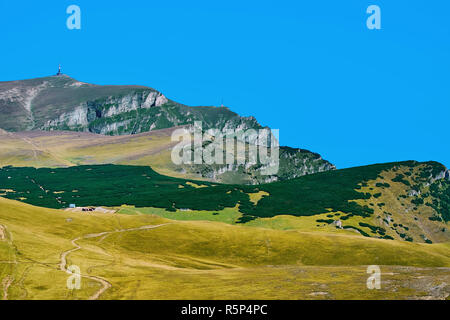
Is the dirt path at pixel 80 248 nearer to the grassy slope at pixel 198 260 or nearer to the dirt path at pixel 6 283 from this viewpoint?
the grassy slope at pixel 198 260

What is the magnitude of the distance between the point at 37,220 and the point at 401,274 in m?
92.4

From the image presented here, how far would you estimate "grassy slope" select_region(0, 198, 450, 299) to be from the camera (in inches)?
3022

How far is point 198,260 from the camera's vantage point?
120 meters

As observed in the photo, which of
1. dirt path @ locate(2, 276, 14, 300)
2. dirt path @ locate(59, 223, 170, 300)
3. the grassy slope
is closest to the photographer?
dirt path @ locate(2, 276, 14, 300)

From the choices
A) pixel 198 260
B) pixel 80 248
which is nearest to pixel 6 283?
pixel 80 248

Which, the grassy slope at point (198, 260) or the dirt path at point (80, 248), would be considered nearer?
the grassy slope at point (198, 260)

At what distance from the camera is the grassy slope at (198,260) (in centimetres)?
7675

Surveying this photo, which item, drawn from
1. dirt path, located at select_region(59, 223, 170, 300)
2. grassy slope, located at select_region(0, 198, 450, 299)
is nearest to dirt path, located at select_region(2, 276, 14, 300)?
grassy slope, located at select_region(0, 198, 450, 299)

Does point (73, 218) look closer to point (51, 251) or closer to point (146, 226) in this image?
point (146, 226)

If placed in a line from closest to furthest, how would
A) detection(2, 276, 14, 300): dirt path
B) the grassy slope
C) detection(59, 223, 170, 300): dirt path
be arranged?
detection(2, 276, 14, 300): dirt path
the grassy slope
detection(59, 223, 170, 300): dirt path

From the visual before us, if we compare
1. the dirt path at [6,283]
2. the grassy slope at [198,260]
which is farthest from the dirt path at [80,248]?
the dirt path at [6,283]

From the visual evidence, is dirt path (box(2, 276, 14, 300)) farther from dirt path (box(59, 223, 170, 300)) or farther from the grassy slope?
dirt path (box(59, 223, 170, 300))
